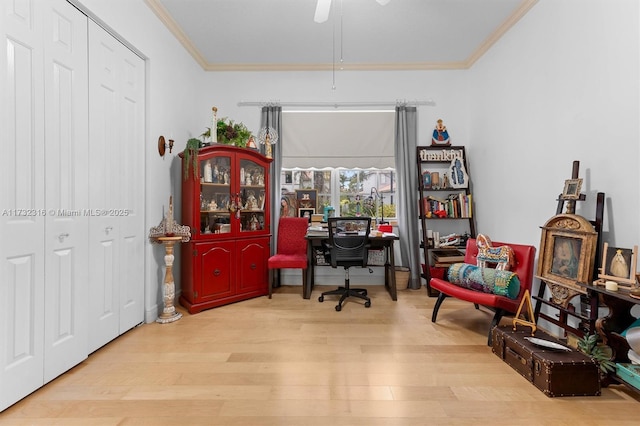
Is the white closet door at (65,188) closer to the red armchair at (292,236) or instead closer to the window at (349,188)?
the red armchair at (292,236)

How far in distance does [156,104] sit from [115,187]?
3.25 ft

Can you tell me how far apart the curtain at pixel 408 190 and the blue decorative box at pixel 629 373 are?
2207 millimetres

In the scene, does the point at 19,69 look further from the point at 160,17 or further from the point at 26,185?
the point at 160,17

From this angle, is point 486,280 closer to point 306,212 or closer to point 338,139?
point 306,212

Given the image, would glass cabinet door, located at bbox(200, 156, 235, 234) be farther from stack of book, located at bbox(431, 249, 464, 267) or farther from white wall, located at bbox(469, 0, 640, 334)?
white wall, located at bbox(469, 0, 640, 334)

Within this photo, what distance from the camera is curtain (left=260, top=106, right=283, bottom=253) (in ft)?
12.9

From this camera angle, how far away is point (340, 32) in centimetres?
322

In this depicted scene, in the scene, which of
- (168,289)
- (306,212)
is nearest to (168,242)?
(168,289)

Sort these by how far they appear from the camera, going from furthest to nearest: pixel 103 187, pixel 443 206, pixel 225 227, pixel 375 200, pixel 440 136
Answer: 1. pixel 375 200
2. pixel 440 136
3. pixel 443 206
4. pixel 225 227
5. pixel 103 187

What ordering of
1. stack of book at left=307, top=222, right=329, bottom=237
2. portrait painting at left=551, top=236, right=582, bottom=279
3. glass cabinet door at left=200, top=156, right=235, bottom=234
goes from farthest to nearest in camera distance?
stack of book at left=307, top=222, right=329, bottom=237 → glass cabinet door at left=200, top=156, right=235, bottom=234 → portrait painting at left=551, top=236, right=582, bottom=279

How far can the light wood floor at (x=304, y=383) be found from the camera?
1.52 meters

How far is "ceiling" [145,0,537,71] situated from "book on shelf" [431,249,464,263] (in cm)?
255

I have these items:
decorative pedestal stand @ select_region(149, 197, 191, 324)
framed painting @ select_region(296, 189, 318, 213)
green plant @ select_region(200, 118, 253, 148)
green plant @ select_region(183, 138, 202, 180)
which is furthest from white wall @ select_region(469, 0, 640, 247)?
decorative pedestal stand @ select_region(149, 197, 191, 324)

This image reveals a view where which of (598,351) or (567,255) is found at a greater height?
(567,255)
